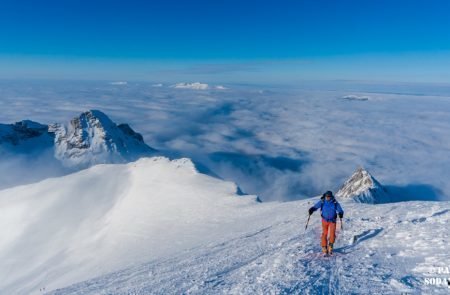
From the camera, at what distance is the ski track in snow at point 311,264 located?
1028 centimetres

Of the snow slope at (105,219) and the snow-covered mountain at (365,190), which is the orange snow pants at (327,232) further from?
the snow-covered mountain at (365,190)

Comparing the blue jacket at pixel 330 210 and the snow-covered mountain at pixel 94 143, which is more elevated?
the blue jacket at pixel 330 210

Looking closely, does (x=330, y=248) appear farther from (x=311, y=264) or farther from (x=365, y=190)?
(x=365, y=190)

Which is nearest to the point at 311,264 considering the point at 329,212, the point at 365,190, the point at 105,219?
the point at 329,212

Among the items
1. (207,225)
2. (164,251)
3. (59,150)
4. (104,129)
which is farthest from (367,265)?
(59,150)

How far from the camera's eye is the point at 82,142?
383 feet

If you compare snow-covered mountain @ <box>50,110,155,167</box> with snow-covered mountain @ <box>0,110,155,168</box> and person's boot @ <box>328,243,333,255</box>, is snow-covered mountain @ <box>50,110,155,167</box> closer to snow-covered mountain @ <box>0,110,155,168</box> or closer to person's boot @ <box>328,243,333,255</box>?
snow-covered mountain @ <box>0,110,155,168</box>

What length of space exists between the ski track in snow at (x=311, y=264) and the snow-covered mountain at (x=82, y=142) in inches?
3839

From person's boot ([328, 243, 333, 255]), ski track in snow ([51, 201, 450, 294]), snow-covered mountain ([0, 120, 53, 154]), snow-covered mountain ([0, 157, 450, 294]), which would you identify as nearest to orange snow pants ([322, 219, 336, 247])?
person's boot ([328, 243, 333, 255])

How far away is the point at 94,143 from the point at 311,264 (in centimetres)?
11341

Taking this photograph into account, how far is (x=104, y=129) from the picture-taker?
4611 inches

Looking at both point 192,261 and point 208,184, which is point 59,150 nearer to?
point 208,184

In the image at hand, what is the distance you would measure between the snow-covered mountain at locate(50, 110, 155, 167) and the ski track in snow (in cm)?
9752

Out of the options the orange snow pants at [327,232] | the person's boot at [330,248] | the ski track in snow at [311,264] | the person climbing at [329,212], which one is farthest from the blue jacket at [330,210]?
the ski track in snow at [311,264]
